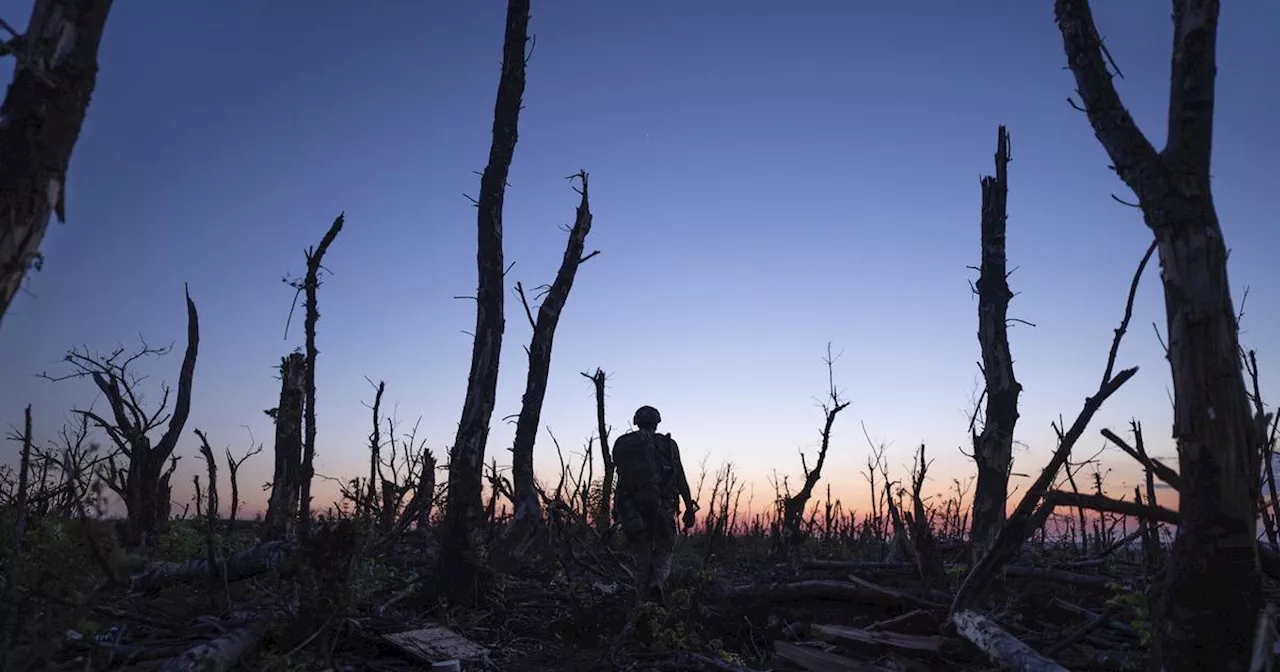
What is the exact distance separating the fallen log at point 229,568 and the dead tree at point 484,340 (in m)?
1.84

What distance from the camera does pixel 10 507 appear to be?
14.6 metres

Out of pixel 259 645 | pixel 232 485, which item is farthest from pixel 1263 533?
pixel 232 485

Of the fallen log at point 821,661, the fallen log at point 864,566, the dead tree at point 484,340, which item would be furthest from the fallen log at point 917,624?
the dead tree at point 484,340

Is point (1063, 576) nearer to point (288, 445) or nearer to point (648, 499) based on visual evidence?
point (648, 499)

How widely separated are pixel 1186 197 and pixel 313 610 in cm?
728

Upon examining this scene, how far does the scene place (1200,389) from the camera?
17.0ft

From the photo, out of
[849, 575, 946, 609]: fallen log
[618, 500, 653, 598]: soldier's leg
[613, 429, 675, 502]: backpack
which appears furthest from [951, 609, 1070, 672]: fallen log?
[613, 429, 675, 502]: backpack

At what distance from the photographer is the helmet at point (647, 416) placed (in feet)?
36.0

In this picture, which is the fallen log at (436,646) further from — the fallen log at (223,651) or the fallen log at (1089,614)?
the fallen log at (1089,614)

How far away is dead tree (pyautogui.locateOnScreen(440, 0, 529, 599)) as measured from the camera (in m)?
9.79

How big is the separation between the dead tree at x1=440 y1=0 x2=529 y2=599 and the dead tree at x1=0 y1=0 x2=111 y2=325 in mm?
6005

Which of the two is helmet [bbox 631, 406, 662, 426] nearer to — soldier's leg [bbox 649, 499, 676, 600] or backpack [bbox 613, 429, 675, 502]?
backpack [bbox 613, 429, 675, 502]

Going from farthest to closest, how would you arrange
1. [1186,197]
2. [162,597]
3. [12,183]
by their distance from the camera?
1. [162,597]
2. [1186,197]
3. [12,183]

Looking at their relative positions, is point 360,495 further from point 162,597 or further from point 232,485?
point 232,485
